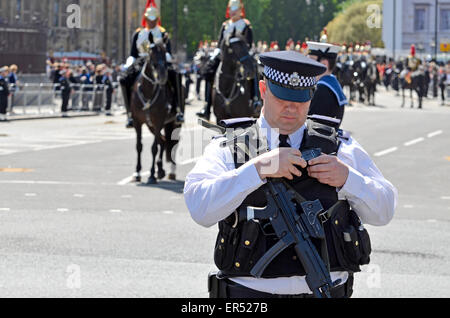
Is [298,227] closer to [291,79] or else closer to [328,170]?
[328,170]

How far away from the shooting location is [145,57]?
19266mm

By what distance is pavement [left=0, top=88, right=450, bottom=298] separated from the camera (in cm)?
1017

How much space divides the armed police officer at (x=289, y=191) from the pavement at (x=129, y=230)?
4.37m

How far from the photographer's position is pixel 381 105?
5719 cm

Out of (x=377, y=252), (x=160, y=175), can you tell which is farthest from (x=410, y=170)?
(x=377, y=252)

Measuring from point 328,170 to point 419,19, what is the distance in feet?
454

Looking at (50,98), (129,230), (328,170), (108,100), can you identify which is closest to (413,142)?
(129,230)

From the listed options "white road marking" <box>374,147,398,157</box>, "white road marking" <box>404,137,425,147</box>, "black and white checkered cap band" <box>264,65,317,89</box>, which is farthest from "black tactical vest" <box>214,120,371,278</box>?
"white road marking" <box>404,137,425,147</box>

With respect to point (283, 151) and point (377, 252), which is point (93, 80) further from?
point (283, 151)

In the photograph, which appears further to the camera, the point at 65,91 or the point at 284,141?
the point at 65,91

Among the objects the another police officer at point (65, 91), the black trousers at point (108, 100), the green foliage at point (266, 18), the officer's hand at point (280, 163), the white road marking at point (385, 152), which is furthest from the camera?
the green foliage at point (266, 18)

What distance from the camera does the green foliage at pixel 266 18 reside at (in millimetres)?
136125

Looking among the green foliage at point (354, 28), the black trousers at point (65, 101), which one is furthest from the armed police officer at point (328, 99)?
the green foliage at point (354, 28)

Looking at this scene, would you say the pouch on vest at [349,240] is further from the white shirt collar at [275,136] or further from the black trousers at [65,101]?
the black trousers at [65,101]
